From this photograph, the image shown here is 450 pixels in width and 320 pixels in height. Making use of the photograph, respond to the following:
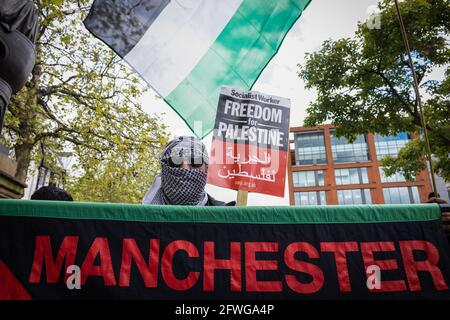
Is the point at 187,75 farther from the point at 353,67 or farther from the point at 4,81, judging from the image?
the point at 353,67

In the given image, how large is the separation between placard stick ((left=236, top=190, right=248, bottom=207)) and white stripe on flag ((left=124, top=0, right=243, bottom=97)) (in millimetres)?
1131

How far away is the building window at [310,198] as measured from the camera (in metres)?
50.7

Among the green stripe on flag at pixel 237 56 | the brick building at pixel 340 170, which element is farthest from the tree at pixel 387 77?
the brick building at pixel 340 170

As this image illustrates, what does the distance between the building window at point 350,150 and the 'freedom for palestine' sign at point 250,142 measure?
50.8 metres

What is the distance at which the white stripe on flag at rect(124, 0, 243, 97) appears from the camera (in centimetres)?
278

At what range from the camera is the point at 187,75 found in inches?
115

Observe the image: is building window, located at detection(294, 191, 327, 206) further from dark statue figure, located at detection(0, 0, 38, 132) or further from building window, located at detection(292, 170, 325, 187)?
dark statue figure, located at detection(0, 0, 38, 132)

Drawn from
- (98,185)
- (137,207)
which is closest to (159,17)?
(137,207)

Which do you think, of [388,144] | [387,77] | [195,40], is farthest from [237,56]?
[388,144]

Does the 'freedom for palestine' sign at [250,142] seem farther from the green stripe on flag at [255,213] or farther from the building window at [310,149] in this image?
the building window at [310,149]

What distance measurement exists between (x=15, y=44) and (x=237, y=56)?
1.81 meters

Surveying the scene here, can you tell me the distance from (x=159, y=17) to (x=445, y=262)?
2.76 metres

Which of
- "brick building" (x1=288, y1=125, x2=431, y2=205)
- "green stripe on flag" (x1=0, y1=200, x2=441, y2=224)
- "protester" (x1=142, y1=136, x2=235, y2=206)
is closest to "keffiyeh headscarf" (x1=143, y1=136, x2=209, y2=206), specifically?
"protester" (x1=142, y1=136, x2=235, y2=206)

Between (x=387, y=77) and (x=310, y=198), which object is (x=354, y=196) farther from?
(x=387, y=77)
